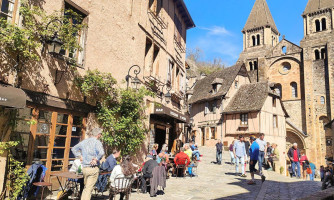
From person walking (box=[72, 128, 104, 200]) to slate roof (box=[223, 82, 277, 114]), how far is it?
21654 millimetres

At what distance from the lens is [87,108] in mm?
7809

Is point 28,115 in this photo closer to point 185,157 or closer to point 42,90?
point 42,90

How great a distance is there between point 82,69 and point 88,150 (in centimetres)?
341

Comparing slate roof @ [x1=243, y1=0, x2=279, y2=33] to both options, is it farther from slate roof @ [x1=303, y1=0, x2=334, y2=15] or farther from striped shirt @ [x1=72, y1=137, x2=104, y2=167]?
striped shirt @ [x1=72, y1=137, x2=104, y2=167]

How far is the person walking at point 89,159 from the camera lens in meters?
4.90

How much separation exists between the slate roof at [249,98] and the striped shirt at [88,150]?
21634 mm

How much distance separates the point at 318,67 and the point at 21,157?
37336 millimetres

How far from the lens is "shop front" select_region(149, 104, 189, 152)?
11414 millimetres

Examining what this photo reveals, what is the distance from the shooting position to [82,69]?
7.71 m

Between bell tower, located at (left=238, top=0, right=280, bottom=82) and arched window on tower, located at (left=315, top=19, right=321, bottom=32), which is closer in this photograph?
arched window on tower, located at (left=315, top=19, right=321, bottom=32)

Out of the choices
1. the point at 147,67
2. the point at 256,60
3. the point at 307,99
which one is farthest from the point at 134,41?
the point at 256,60

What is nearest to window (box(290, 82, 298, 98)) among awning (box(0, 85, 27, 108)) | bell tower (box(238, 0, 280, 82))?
bell tower (box(238, 0, 280, 82))

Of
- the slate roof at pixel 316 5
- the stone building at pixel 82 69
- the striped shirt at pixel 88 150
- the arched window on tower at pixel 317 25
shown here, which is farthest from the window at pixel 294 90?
the striped shirt at pixel 88 150

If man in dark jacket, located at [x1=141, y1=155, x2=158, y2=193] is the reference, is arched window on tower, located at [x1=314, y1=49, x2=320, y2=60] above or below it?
above
